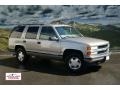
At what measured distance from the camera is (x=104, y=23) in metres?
13.0

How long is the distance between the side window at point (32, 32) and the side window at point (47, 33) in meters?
0.27

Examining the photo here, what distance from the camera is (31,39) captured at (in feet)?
43.2

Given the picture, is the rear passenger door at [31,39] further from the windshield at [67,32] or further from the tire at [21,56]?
the windshield at [67,32]

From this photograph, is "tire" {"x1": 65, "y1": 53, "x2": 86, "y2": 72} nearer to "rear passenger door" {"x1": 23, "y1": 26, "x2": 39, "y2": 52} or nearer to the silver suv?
the silver suv

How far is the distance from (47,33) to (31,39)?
0.68 meters

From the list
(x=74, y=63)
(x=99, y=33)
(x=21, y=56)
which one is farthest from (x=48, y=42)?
(x=99, y=33)

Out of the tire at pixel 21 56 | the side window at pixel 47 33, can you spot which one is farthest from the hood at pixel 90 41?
the tire at pixel 21 56

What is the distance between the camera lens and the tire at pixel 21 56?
13.3m

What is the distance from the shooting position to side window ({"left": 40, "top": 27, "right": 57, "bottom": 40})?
12.7 meters
